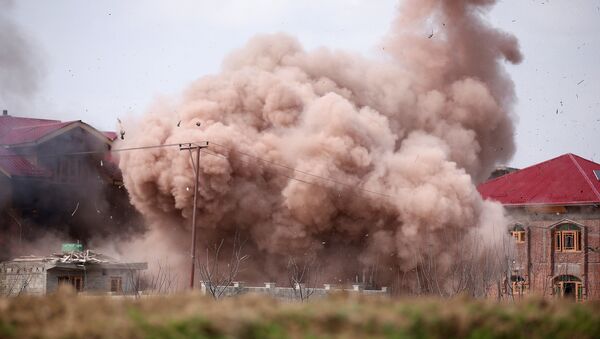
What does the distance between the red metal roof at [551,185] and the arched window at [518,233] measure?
133 centimetres

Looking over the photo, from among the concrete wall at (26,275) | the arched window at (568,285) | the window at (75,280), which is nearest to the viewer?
the concrete wall at (26,275)

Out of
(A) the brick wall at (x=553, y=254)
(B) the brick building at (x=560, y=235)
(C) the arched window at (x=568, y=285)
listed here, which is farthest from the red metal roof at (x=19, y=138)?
(C) the arched window at (x=568, y=285)

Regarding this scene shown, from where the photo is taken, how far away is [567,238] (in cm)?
4819

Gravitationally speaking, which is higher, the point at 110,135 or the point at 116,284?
the point at 110,135

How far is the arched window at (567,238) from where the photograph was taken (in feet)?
157

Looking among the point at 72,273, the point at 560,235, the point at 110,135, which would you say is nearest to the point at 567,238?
the point at 560,235

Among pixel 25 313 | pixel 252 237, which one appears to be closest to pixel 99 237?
pixel 252 237

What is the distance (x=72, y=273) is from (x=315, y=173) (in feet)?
Result: 40.1

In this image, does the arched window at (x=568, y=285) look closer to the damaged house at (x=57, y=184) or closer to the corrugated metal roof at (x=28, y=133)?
the damaged house at (x=57, y=184)

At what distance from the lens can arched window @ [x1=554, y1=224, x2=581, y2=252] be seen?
157 feet

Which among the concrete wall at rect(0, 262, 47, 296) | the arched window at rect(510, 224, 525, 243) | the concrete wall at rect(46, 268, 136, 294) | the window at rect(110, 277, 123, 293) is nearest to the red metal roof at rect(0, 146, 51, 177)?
the concrete wall at rect(0, 262, 47, 296)

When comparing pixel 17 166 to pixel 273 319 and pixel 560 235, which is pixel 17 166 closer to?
pixel 560 235

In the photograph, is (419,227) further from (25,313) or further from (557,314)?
(25,313)

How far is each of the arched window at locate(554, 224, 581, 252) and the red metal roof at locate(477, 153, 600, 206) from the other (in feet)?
4.60
